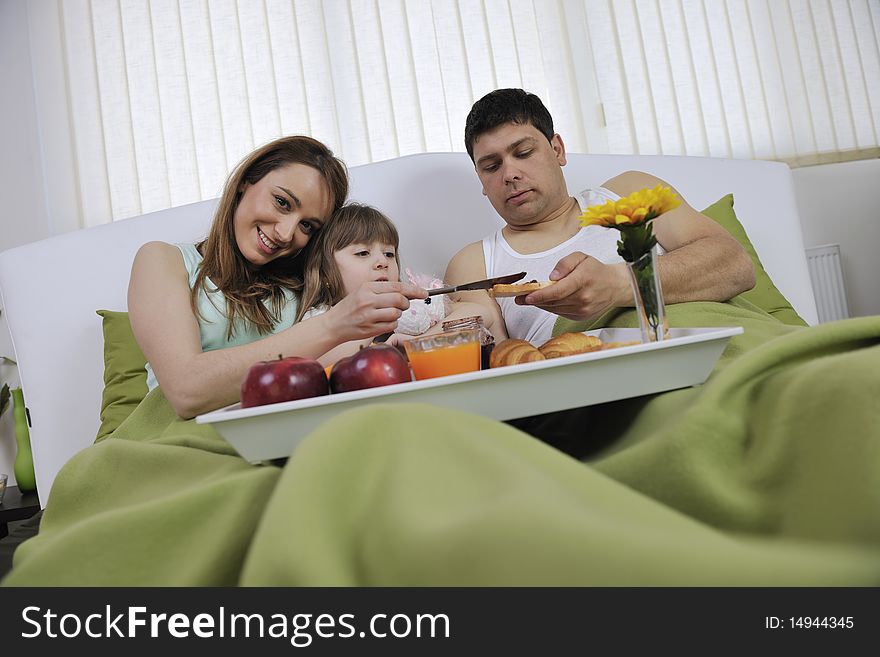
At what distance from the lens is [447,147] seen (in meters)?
2.88

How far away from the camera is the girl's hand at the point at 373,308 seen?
1.10m

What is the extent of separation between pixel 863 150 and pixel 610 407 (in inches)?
108

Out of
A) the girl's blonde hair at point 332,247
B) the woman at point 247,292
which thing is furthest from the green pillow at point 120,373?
the girl's blonde hair at point 332,247

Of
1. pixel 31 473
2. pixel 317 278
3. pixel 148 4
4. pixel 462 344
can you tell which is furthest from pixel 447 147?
pixel 462 344

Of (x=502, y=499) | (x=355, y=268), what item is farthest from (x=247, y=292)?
(x=502, y=499)

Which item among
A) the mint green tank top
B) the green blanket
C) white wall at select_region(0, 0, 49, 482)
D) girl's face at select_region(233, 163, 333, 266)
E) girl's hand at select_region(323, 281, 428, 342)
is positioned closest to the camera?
the green blanket

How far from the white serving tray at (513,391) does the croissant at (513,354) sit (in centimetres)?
14

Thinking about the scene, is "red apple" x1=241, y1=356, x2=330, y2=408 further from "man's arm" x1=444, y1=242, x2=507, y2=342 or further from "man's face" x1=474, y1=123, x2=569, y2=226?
"man's face" x1=474, y1=123, x2=569, y2=226

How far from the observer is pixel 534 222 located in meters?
1.72

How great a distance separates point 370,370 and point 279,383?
0.10m

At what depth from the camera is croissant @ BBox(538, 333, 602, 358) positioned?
935 mm

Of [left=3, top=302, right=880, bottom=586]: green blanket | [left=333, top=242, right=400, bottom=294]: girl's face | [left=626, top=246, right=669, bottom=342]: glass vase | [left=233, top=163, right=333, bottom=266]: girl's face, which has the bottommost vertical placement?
[left=3, top=302, right=880, bottom=586]: green blanket

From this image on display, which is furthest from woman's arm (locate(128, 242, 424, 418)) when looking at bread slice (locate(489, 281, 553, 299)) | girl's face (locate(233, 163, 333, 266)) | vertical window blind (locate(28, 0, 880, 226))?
vertical window blind (locate(28, 0, 880, 226))

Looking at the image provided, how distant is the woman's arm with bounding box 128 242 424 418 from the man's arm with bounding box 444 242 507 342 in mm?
422
